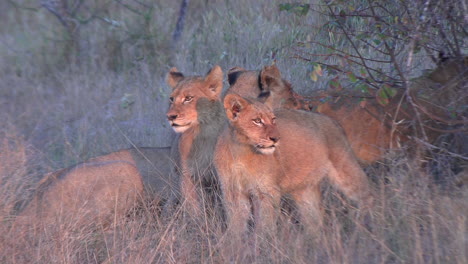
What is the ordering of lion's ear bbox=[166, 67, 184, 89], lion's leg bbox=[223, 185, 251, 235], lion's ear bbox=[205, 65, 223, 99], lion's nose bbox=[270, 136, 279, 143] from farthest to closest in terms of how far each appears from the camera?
lion's ear bbox=[166, 67, 184, 89], lion's ear bbox=[205, 65, 223, 99], lion's leg bbox=[223, 185, 251, 235], lion's nose bbox=[270, 136, 279, 143]

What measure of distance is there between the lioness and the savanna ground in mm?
145

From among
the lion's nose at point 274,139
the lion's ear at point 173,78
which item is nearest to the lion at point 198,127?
the lion's ear at point 173,78

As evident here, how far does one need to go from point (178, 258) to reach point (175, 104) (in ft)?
4.52

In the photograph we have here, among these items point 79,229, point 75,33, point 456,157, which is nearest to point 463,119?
point 456,157

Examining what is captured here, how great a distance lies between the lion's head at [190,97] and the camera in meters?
4.74

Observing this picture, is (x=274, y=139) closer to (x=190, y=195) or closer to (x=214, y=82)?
(x=190, y=195)

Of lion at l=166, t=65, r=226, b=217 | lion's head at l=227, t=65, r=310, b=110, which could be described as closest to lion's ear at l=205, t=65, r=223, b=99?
lion at l=166, t=65, r=226, b=217

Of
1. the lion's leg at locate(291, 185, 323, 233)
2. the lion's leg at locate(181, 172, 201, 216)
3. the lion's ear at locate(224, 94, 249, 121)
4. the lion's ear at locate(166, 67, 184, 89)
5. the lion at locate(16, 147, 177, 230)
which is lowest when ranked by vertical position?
Answer: the lion at locate(16, 147, 177, 230)

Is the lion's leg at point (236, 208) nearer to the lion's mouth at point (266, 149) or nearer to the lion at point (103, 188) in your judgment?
the lion's mouth at point (266, 149)

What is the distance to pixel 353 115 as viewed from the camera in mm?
5105

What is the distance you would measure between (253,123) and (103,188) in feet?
4.68

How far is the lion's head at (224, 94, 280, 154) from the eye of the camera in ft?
13.5

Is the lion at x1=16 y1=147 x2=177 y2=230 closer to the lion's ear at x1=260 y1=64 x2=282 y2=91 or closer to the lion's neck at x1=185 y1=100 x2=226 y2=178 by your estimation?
the lion's neck at x1=185 y1=100 x2=226 y2=178

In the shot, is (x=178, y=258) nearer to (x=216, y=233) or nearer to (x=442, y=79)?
(x=216, y=233)
